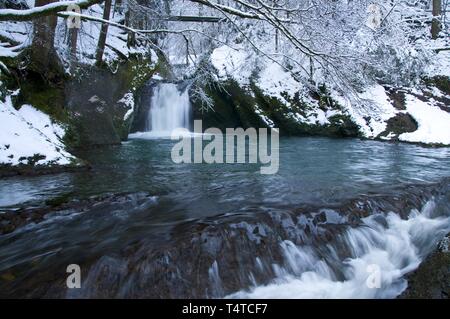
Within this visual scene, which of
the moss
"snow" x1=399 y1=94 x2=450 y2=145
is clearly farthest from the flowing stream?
the moss

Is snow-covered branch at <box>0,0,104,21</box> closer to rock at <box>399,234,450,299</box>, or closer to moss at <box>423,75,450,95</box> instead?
rock at <box>399,234,450,299</box>

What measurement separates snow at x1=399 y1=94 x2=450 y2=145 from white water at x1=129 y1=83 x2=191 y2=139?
8.62 metres

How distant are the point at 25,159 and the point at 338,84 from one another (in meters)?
6.43

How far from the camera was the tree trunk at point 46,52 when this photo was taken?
934 centimetres

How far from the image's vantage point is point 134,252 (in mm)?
3990

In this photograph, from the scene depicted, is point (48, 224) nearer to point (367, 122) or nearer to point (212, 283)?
point (212, 283)

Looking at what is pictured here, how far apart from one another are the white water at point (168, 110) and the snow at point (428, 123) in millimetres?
8615

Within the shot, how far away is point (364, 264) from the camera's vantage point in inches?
176

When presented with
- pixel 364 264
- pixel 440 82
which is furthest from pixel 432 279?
pixel 440 82

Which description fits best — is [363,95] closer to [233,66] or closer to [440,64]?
[233,66]

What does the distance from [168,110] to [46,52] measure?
5878mm

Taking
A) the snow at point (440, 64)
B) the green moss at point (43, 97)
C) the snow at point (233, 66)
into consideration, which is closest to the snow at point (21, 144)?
the green moss at point (43, 97)

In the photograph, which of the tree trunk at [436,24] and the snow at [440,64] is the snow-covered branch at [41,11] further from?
the tree trunk at [436,24]

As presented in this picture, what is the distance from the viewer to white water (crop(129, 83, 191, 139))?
15594 millimetres
